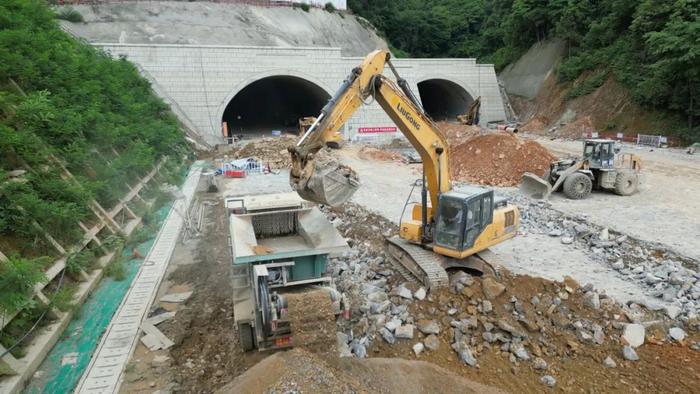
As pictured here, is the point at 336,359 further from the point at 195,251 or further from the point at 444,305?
the point at 195,251


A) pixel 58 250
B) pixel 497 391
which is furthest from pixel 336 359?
pixel 58 250

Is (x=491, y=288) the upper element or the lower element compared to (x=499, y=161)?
lower

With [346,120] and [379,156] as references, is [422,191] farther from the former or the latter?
[379,156]

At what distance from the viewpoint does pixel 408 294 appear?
7461 millimetres

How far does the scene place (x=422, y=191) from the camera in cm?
808

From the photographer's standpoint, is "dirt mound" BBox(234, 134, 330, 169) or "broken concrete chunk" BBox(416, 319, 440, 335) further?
"dirt mound" BBox(234, 134, 330, 169)

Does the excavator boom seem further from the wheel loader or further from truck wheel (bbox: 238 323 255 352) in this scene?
the wheel loader

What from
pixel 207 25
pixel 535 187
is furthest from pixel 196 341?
pixel 207 25

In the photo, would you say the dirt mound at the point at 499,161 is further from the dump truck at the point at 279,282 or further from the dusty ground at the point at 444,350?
the dump truck at the point at 279,282

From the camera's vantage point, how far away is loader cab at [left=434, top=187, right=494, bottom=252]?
25.1ft

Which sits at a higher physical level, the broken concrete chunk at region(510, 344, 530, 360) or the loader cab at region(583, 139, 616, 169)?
the loader cab at region(583, 139, 616, 169)

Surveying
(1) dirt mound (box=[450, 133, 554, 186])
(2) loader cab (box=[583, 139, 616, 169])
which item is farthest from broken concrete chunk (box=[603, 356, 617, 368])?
(1) dirt mound (box=[450, 133, 554, 186])

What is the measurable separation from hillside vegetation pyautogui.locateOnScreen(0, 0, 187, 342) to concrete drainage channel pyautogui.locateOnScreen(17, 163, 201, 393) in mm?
823

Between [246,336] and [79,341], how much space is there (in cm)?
281
